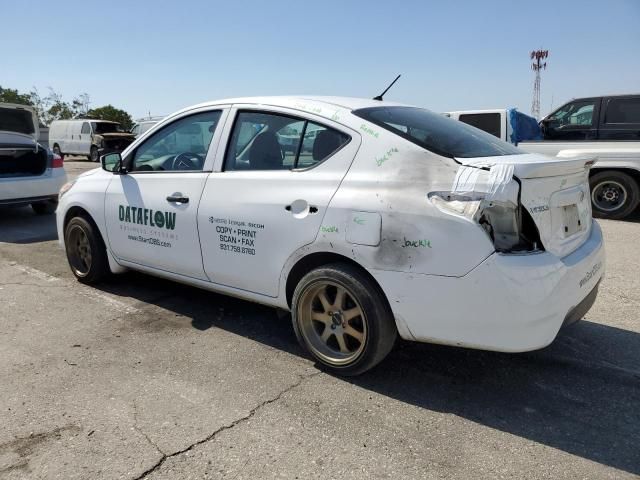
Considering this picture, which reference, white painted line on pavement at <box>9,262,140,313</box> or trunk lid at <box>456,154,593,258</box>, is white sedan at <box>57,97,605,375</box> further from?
white painted line on pavement at <box>9,262,140,313</box>

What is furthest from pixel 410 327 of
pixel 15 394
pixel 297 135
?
pixel 15 394

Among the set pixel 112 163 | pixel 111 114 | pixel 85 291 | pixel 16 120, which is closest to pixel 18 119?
pixel 16 120

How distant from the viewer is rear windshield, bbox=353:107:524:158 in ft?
9.66

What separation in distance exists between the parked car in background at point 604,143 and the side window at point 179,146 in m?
6.41

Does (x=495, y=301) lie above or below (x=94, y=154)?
below

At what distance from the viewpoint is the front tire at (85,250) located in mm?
4648

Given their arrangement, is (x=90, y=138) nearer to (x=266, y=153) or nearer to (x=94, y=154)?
(x=94, y=154)

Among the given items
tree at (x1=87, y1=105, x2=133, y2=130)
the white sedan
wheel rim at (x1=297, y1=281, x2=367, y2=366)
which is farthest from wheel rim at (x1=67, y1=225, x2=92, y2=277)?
tree at (x1=87, y1=105, x2=133, y2=130)

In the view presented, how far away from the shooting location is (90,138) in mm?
24281

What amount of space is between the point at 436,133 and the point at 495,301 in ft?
3.83

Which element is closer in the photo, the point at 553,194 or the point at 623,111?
the point at 553,194

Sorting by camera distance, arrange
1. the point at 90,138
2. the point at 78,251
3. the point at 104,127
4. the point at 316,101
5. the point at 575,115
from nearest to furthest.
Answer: the point at 316,101
the point at 78,251
the point at 575,115
the point at 90,138
the point at 104,127

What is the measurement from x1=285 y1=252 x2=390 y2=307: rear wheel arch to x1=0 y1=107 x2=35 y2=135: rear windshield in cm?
850

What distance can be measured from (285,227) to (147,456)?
145 centimetres
